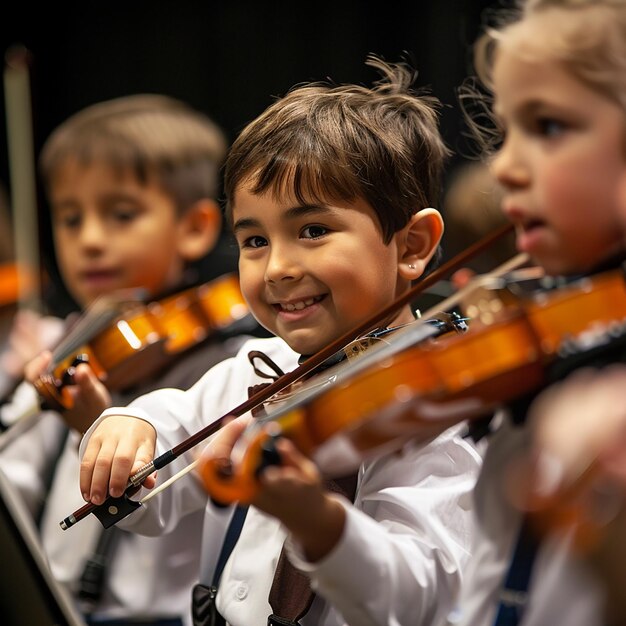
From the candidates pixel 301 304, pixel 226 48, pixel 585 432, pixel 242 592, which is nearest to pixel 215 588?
pixel 242 592

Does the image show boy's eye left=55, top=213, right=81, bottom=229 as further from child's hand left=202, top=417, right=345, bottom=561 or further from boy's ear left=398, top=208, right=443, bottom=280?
child's hand left=202, top=417, right=345, bottom=561

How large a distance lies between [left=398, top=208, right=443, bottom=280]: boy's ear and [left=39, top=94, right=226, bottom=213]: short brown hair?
25.6 inches

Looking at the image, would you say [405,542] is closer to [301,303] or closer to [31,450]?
[301,303]

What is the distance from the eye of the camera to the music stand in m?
1.16

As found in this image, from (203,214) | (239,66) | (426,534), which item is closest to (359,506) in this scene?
(426,534)

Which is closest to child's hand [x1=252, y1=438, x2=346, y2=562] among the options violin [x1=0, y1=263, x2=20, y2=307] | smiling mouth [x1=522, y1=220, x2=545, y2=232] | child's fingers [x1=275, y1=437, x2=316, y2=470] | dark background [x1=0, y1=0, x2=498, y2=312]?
child's fingers [x1=275, y1=437, x2=316, y2=470]

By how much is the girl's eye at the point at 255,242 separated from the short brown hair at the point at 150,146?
1.99ft

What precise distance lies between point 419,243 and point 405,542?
A: 299mm

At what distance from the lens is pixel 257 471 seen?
2.27 feet

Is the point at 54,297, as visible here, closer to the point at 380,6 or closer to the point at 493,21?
the point at 380,6

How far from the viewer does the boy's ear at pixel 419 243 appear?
100 cm

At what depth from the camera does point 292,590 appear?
0.95 m

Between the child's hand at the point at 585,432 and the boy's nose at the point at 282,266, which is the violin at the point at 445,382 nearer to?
the child's hand at the point at 585,432

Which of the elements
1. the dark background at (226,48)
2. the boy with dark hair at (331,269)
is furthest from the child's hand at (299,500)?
the dark background at (226,48)
